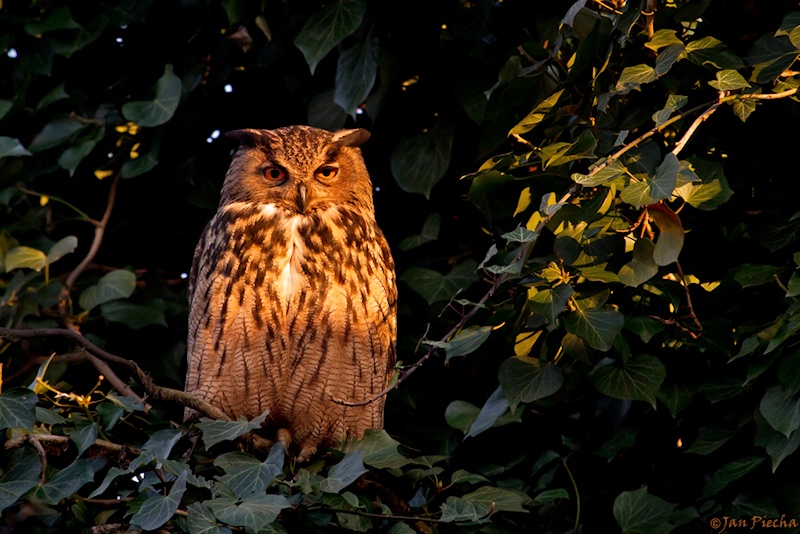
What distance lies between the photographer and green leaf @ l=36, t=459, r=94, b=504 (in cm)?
171

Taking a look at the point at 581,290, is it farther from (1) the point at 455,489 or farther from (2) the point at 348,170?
(2) the point at 348,170

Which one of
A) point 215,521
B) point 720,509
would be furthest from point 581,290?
point 215,521

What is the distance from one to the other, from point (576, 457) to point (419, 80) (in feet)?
3.46

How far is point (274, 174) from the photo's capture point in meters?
2.56

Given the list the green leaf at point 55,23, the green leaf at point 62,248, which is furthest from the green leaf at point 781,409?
the green leaf at point 55,23

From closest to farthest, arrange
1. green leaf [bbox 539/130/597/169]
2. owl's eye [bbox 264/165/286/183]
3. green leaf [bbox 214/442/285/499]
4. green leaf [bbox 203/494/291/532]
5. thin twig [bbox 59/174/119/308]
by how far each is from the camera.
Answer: green leaf [bbox 203/494/291/532], green leaf [bbox 214/442/285/499], green leaf [bbox 539/130/597/169], owl's eye [bbox 264/165/286/183], thin twig [bbox 59/174/119/308]

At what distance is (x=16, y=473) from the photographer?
175 centimetres

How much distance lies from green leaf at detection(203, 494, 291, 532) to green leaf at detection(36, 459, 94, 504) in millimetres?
250

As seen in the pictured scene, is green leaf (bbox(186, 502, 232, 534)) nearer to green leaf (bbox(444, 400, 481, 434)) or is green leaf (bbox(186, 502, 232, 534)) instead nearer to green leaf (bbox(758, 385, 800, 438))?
green leaf (bbox(444, 400, 481, 434))

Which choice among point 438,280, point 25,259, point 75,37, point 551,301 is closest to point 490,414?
point 551,301

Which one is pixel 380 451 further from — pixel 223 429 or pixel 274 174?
pixel 274 174

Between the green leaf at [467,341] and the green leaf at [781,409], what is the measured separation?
0.51 meters

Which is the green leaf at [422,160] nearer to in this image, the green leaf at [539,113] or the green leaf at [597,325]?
the green leaf at [539,113]

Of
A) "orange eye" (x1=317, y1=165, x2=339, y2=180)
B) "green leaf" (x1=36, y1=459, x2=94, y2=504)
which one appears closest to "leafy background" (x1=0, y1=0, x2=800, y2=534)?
"green leaf" (x1=36, y1=459, x2=94, y2=504)
